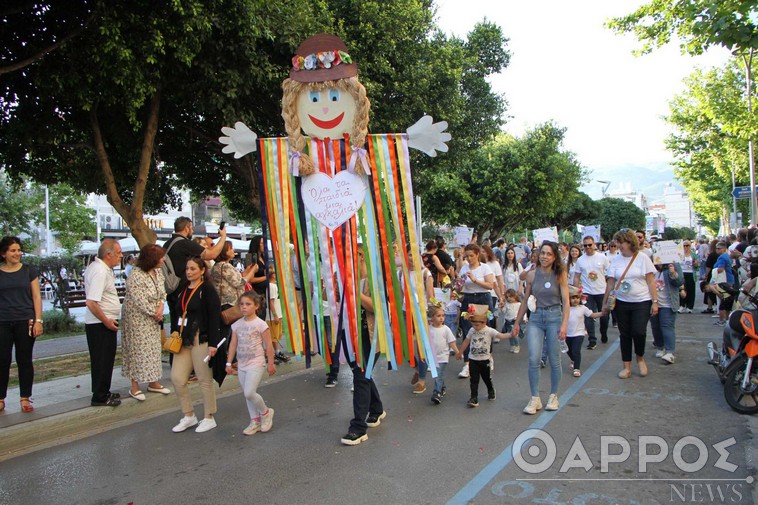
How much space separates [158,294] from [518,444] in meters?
4.07

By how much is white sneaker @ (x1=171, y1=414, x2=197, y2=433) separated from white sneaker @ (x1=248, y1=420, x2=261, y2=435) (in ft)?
1.95

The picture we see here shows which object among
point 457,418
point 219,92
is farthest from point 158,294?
point 219,92

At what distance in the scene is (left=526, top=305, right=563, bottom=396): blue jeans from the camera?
19.7ft

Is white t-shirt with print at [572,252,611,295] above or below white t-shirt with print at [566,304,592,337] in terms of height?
above

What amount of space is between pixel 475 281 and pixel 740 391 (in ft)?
11.0

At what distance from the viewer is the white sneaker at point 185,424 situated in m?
5.74

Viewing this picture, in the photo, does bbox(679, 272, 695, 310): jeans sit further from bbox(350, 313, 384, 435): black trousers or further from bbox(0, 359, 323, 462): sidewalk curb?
bbox(0, 359, 323, 462): sidewalk curb

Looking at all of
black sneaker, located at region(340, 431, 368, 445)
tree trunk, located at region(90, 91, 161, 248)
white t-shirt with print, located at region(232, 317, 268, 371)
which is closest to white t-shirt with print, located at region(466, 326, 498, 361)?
black sneaker, located at region(340, 431, 368, 445)

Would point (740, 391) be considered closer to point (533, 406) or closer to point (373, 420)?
point (533, 406)

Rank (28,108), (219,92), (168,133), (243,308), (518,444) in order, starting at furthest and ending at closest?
(168,133), (219,92), (28,108), (243,308), (518,444)

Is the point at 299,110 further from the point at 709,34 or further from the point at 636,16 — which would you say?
the point at 636,16

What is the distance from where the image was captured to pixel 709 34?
26.2 ft

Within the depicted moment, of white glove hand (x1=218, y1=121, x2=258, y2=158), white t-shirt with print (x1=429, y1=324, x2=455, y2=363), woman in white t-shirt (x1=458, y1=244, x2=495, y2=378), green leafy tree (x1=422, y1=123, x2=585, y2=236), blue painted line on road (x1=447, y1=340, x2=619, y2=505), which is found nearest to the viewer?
blue painted line on road (x1=447, y1=340, x2=619, y2=505)

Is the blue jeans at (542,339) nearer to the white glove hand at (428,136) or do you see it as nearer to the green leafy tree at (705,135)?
the white glove hand at (428,136)
